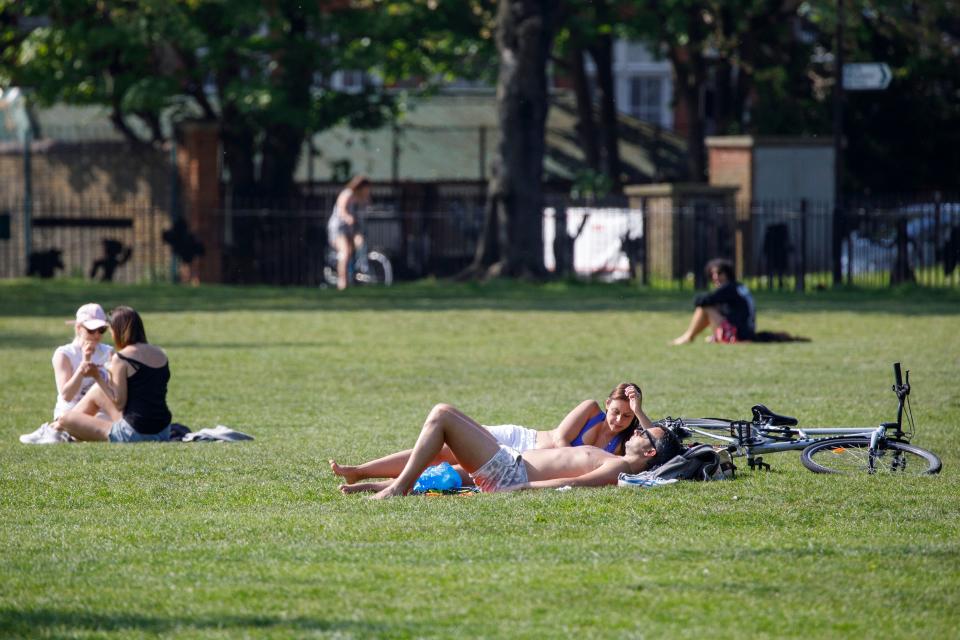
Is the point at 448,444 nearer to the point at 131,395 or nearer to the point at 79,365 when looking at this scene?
the point at 131,395

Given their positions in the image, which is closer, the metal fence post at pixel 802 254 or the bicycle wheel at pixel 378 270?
the metal fence post at pixel 802 254

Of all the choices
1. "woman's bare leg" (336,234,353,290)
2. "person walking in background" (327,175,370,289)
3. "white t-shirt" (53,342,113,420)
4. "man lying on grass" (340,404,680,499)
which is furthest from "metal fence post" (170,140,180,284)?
"man lying on grass" (340,404,680,499)

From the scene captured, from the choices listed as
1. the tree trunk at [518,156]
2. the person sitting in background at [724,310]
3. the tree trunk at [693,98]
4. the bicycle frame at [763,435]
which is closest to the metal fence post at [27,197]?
the tree trunk at [518,156]

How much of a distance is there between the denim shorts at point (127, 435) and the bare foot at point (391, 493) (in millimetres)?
3134

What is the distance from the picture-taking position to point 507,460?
31.1ft

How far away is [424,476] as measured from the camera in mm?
9422

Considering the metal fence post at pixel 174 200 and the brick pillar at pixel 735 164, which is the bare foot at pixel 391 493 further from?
the metal fence post at pixel 174 200

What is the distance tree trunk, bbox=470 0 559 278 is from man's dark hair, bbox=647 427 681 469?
19918 mm

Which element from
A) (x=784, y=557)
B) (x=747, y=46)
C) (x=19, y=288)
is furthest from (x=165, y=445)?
(x=747, y=46)

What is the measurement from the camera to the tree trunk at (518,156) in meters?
29.4

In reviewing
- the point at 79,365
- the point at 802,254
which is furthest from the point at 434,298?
the point at 79,365

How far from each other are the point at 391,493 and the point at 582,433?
1.45m

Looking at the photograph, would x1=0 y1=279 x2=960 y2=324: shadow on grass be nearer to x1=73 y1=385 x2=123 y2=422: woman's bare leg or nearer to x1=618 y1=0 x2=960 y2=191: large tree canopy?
x1=618 y1=0 x2=960 y2=191: large tree canopy

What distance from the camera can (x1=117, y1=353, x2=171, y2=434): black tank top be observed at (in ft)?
38.5
